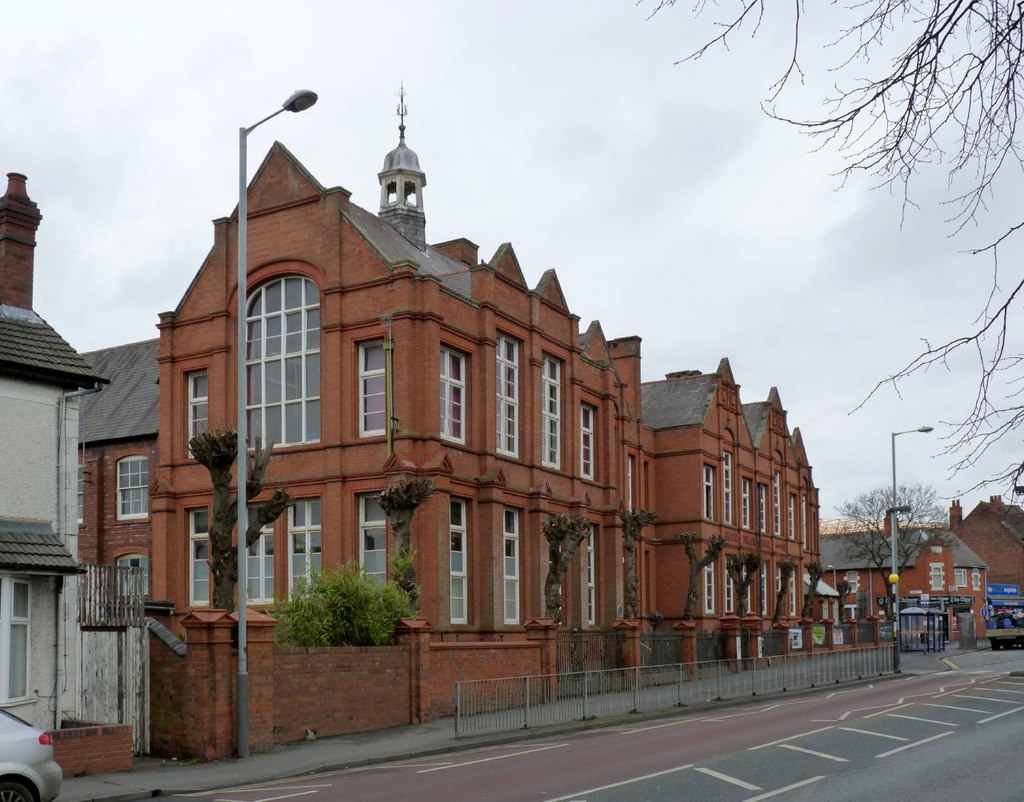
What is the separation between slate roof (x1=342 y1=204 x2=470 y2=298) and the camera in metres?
31.0

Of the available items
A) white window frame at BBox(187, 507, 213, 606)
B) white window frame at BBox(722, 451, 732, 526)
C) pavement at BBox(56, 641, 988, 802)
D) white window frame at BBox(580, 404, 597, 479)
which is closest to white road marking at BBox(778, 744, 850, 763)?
pavement at BBox(56, 641, 988, 802)

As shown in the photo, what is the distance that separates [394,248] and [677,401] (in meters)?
20.8

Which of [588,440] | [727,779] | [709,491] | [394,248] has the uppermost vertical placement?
[394,248]

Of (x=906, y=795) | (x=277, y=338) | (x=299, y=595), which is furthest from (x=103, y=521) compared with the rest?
(x=906, y=795)

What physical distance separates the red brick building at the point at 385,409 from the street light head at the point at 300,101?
11757 millimetres

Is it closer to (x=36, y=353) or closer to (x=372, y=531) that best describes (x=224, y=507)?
(x=36, y=353)

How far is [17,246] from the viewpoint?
19.2 metres

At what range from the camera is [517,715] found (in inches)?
871

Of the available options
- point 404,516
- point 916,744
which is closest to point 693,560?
point 404,516

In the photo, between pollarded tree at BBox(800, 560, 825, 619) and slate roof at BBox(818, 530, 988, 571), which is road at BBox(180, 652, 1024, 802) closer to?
pollarded tree at BBox(800, 560, 825, 619)

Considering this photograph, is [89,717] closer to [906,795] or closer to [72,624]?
[72,624]

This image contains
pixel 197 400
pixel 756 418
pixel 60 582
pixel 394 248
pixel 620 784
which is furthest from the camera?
pixel 756 418

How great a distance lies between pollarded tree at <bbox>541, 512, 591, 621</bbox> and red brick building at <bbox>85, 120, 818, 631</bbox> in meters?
1.28

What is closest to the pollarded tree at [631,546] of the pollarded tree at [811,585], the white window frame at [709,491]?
the white window frame at [709,491]
